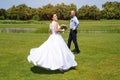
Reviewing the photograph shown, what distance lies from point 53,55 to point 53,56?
0.05m

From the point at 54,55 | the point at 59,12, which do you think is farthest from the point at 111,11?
the point at 54,55

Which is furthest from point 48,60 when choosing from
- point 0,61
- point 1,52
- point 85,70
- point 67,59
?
point 1,52

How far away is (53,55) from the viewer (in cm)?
1397

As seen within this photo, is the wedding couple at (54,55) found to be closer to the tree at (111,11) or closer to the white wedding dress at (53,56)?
the white wedding dress at (53,56)

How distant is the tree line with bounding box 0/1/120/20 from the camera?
153 metres

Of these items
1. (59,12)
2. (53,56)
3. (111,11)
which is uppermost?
(53,56)

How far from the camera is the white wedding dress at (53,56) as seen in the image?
45.2 feet

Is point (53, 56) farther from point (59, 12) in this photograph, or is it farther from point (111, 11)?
point (59, 12)

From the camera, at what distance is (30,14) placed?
15500 centimetres

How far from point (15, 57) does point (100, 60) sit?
16.5 ft

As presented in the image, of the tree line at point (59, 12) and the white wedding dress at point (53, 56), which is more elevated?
the white wedding dress at point (53, 56)

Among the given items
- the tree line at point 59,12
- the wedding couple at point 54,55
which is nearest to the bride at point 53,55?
the wedding couple at point 54,55

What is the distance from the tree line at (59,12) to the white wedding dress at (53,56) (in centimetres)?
13440

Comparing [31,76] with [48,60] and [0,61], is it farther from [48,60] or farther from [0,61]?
[0,61]
